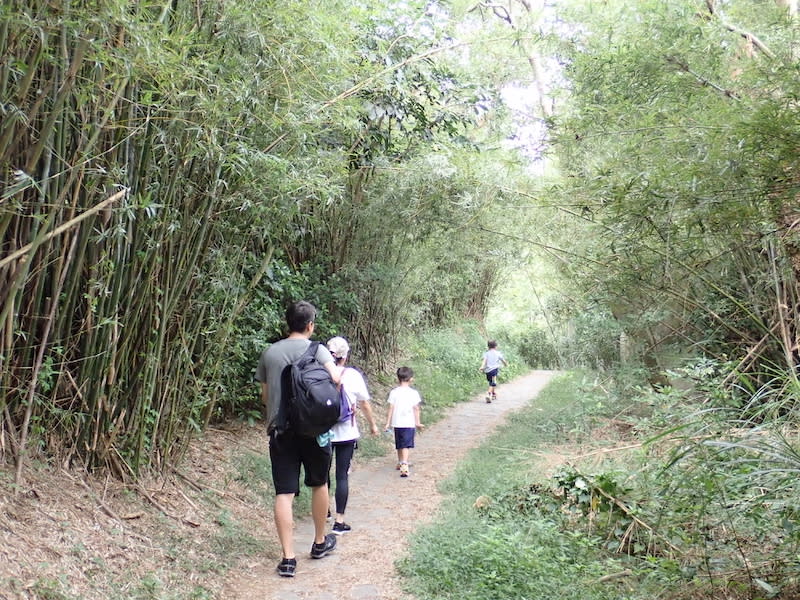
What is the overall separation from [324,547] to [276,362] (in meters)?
1.12

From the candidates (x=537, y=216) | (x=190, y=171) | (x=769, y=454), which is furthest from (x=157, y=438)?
(x=537, y=216)

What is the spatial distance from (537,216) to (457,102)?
2213mm

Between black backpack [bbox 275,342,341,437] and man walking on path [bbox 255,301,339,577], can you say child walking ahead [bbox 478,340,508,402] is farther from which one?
black backpack [bbox 275,342,341,437]

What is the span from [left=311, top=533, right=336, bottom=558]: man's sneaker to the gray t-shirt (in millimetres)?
802

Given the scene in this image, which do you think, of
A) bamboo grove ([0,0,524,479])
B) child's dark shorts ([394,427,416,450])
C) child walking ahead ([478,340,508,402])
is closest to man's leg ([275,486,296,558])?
bamboo grove ([0,0,524,479])

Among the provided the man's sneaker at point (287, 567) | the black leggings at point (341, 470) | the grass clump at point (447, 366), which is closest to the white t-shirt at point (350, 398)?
the black leggings at point (341, 470)

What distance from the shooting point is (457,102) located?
7.16 metres

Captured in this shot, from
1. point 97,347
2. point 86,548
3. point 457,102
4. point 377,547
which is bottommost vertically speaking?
point 377,547

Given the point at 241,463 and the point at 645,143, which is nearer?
the point at 645,143

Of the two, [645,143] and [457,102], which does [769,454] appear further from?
[457,102]

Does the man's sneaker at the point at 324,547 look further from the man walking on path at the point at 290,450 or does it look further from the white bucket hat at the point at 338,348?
the white bucket hat at the point at 338,348

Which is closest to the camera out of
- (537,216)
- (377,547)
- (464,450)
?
(377,547)

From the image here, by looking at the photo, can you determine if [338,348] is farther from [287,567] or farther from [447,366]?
[447,366]

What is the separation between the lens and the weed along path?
3201 mm
